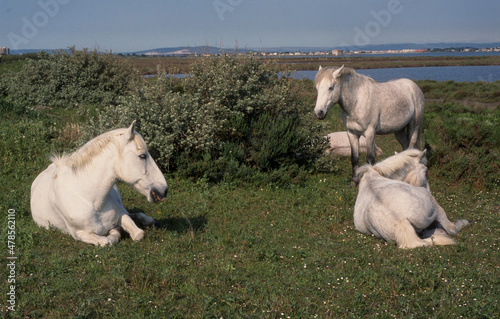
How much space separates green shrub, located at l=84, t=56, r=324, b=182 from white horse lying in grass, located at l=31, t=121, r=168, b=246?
355cm

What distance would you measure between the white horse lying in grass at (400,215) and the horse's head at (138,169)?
3.09 metres

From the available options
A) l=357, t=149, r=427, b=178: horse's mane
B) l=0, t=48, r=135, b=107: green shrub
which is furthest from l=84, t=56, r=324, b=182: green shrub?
l=0, t=48, r=135, b=107: green shrub

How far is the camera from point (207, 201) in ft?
26.6

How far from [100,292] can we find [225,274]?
1388 millimetres

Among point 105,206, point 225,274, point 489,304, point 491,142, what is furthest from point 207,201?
point 491,142

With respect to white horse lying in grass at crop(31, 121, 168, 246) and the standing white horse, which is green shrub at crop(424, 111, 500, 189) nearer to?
the standing white horse

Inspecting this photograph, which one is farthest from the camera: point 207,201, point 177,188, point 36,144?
point 36,144

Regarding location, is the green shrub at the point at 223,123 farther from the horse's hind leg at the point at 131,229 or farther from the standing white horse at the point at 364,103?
the horse's hind leg at the point at 131,229

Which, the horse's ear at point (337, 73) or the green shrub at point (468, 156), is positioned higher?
the horse's ear at point (337, 73)

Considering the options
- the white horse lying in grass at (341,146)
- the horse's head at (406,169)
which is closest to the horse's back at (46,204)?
the horse's head at (406,169)

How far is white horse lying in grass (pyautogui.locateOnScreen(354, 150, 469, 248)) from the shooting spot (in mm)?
5762

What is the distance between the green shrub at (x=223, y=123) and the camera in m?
9.35

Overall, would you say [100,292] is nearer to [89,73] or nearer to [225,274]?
[225,274]

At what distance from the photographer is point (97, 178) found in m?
5.36
